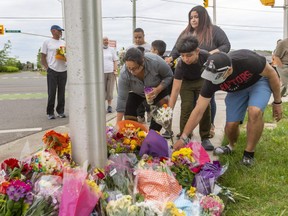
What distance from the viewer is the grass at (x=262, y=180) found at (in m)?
2.84

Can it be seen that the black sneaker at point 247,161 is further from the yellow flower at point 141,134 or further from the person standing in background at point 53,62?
the person standing in background at point 53,62

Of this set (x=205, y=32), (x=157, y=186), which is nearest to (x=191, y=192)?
(x=157, y=186)

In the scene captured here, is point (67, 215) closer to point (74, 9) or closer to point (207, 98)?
point (74, 9)

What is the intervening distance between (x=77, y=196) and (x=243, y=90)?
2.39 metres

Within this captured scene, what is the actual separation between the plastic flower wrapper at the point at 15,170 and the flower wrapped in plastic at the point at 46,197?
20cm

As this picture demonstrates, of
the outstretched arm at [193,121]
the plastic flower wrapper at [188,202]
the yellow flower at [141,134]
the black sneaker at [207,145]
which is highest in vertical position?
the outstretched arm at [193,121]

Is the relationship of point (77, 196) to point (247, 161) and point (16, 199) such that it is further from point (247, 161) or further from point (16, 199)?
point (247, 161)

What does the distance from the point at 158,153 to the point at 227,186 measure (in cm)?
66

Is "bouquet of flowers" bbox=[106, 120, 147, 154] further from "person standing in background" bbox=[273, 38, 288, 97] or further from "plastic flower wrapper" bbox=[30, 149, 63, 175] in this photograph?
"person standing in background" bbox=[273, 38, 288, 97]

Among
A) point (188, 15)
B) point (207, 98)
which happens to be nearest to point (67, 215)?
point (207, 98)

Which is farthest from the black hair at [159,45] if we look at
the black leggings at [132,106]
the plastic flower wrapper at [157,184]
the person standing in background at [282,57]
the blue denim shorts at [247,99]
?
the plastic flower wrapper at [157,184]

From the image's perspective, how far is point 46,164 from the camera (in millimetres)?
2693

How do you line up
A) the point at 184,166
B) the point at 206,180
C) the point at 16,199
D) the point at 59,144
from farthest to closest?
1. the point at 59,144
2. the point at 184,166
3. the point at 206,180
4. the point at 16,199

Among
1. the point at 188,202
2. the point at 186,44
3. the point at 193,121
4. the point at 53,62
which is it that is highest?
the point at 186,44
